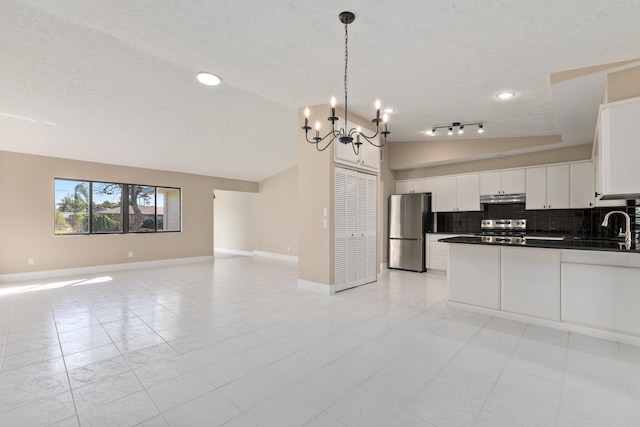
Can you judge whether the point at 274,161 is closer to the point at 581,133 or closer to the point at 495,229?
the point at 495,229

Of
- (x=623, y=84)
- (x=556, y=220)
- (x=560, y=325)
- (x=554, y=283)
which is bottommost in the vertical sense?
(x=560, y=325)

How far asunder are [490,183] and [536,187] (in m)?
0.76

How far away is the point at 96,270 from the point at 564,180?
369 inches

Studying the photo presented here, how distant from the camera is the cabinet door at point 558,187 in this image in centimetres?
518

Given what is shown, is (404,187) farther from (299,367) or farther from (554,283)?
(299,367)

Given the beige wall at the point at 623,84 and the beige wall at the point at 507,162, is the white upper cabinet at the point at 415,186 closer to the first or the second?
the beige wall at the point at 507,162

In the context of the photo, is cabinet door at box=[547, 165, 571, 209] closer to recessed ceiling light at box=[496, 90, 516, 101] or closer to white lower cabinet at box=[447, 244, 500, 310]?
recessed ceiling light at box=[496, 90, 516, 101]

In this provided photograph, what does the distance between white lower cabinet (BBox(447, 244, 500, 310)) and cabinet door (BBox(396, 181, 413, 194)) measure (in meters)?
3.19

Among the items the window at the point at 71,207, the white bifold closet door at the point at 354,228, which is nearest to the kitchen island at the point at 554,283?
the white bifold closet door at the point at 354,228

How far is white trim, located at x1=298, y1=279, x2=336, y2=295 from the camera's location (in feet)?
14.7

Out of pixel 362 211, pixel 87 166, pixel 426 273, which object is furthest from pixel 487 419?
pixel 87 166

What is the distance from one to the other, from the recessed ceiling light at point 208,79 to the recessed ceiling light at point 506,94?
3.52m

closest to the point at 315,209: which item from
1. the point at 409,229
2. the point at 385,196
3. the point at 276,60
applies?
the point at 276,60

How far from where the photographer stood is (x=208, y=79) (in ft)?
12.5
